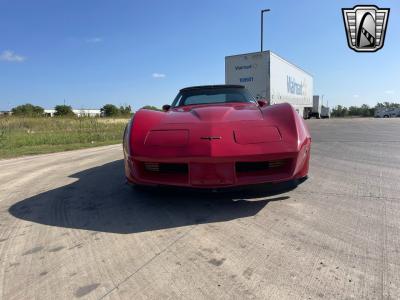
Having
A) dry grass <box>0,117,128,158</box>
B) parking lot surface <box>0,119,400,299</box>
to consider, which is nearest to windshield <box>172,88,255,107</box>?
parking lot surface <box>0,119,400,299</box>

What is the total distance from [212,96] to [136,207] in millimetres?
2215

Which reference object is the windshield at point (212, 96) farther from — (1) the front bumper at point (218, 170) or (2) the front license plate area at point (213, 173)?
(2) the front license plate area at point (213, 173)

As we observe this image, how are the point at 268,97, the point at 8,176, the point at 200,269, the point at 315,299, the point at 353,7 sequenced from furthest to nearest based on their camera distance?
1. the point at 268,97
2. the point at 353,7
3. the point at 8,176
4. the point at 200,269
5. the point at 315,299

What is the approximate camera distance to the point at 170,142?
9.30 feet

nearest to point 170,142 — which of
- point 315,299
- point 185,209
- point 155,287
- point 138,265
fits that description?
point 185,209

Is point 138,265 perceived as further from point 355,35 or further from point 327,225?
point 355,35

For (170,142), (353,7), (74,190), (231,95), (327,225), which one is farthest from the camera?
(353,7)

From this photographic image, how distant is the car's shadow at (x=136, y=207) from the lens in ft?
8.92

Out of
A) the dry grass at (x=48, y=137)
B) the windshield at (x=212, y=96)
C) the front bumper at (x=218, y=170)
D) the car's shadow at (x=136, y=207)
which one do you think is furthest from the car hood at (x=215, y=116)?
the dry grass at (x=48, y=137)

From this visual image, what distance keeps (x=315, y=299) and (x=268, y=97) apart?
51.7 feet
